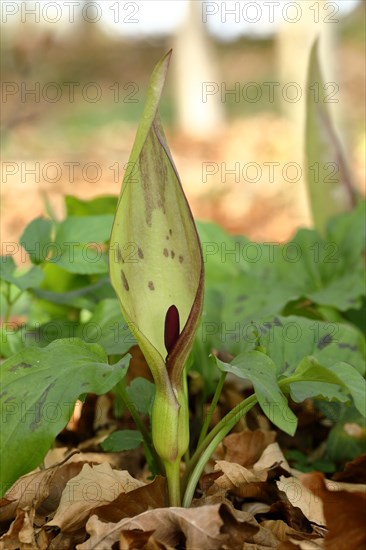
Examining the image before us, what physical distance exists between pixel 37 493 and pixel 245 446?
27 centimetres

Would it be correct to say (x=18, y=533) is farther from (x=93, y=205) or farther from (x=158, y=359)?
(x=93, y=205)

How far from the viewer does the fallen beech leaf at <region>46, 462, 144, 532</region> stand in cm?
Result: 72

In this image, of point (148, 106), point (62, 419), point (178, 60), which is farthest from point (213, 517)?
point (178, 60)

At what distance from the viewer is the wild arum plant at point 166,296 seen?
0.67m

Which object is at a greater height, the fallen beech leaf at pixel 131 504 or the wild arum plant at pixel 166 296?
the wild arum plant at pixel 166 296

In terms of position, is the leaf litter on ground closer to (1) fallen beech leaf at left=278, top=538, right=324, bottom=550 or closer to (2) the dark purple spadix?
(1) fallen beech leaf at left=278, top=538, right=324, bottom=550

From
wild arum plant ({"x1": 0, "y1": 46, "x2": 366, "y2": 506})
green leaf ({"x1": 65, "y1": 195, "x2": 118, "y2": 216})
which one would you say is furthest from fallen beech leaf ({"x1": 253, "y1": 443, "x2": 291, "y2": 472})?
green leaf ({"x1": 65, "y1": 195, "x2": 118, "y2": 216})

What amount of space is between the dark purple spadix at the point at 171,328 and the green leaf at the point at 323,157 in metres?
0.81

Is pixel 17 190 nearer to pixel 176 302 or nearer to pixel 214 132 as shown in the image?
pixel 214 132

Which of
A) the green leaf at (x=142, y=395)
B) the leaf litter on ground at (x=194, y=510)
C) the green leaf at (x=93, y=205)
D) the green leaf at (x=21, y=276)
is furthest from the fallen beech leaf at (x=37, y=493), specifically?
the green leaf at (x=93, y=205)

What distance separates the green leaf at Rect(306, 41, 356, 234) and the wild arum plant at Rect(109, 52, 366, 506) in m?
0.77

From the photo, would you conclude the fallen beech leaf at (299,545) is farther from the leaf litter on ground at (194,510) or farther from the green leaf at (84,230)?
the green leaf at (84,230)

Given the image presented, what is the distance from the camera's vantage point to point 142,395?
85 cm

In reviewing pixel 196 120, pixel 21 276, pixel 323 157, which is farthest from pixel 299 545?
pixel 196 120
